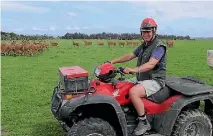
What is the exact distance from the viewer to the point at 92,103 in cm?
518

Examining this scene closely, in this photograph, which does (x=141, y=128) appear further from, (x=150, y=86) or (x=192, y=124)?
(x=192, y=124)

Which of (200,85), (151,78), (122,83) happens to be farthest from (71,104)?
(200,85)

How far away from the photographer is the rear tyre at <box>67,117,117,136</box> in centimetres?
516

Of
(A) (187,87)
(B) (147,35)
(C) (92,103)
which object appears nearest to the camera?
(C) (92,103)

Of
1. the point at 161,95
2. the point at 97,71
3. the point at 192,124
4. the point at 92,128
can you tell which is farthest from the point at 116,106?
the point at 192,124

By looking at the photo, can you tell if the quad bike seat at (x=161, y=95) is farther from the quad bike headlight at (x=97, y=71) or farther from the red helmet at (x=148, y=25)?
the red helmet at (x=148, y=25)

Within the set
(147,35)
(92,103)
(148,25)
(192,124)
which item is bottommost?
(192,124)

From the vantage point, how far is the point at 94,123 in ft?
17.2

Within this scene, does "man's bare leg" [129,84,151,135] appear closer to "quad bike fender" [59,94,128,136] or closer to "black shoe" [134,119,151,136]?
"black shoe" [134,119,151,136]

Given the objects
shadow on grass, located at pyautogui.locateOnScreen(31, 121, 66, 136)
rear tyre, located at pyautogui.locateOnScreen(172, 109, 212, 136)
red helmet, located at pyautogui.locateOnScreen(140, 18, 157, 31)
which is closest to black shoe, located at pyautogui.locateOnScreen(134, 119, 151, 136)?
rear tyre, located at pyautogui.locateOnScreen(172, 109, 212, 136)

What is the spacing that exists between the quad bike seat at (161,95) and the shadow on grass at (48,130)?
1.98 m

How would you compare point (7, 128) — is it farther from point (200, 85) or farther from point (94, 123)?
point (200, 85)

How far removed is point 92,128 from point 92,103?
1.18 ft

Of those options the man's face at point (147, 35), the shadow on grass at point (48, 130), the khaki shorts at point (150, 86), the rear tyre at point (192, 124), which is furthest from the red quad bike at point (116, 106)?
the shadow on grass at point (48, 130)
